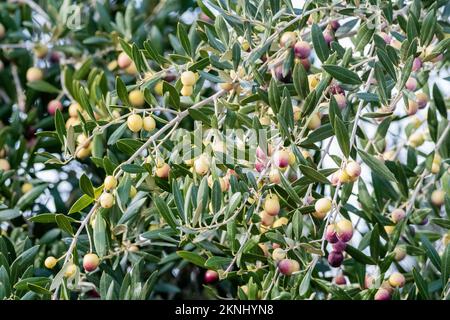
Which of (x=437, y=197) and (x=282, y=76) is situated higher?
(x=282, y=76)

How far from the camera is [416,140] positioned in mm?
2119

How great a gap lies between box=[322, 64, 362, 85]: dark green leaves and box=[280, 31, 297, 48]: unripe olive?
6.4 inches

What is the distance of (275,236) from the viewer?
1.57 metres

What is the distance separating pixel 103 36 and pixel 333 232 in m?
1.12

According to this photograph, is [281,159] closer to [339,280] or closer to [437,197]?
[339,280]

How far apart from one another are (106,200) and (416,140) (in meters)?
0.88

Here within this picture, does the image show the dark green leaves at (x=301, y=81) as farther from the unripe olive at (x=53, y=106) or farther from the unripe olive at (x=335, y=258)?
the unripe olive at (x=53, y=106)

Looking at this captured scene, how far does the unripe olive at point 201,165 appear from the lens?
→ 1561 mm

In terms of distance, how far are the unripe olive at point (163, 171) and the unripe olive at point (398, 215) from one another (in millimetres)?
542

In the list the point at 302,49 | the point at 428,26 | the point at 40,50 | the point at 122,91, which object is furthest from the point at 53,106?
the point at 428,26

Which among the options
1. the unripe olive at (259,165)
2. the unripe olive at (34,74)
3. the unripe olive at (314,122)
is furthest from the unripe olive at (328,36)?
the unripe olive at (34,74)

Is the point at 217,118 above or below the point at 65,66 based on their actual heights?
above
